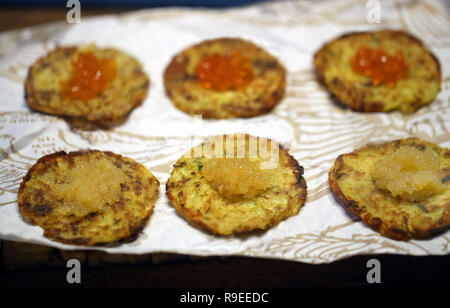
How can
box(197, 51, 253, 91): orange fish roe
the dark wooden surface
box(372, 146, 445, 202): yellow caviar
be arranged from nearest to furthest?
the dark wooden surface → box(372, 146, 445, 202): yellow caviar → box(197, 51, 253, 91): orange fish roe

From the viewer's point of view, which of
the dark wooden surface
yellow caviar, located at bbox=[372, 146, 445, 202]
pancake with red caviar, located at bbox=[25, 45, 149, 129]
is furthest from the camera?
pancake with red caviar, located at bbox=[25, 45, 149, 129]

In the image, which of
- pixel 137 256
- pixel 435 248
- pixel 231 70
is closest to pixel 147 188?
pixel 137 256

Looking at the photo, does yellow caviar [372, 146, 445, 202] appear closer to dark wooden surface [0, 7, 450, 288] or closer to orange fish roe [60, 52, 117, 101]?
dark wooden surface [0, 7, 450, 288]

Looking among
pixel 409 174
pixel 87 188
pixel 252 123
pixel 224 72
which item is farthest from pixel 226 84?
pixel 409 174

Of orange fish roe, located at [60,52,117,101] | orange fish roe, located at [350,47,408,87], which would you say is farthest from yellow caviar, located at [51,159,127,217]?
orange fish roe, located at [350,47,408,87]

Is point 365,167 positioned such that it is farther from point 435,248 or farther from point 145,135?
point 145,135

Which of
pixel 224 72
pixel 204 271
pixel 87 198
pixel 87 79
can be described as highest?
pixel 224 72

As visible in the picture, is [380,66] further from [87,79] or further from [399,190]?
[87,79]
